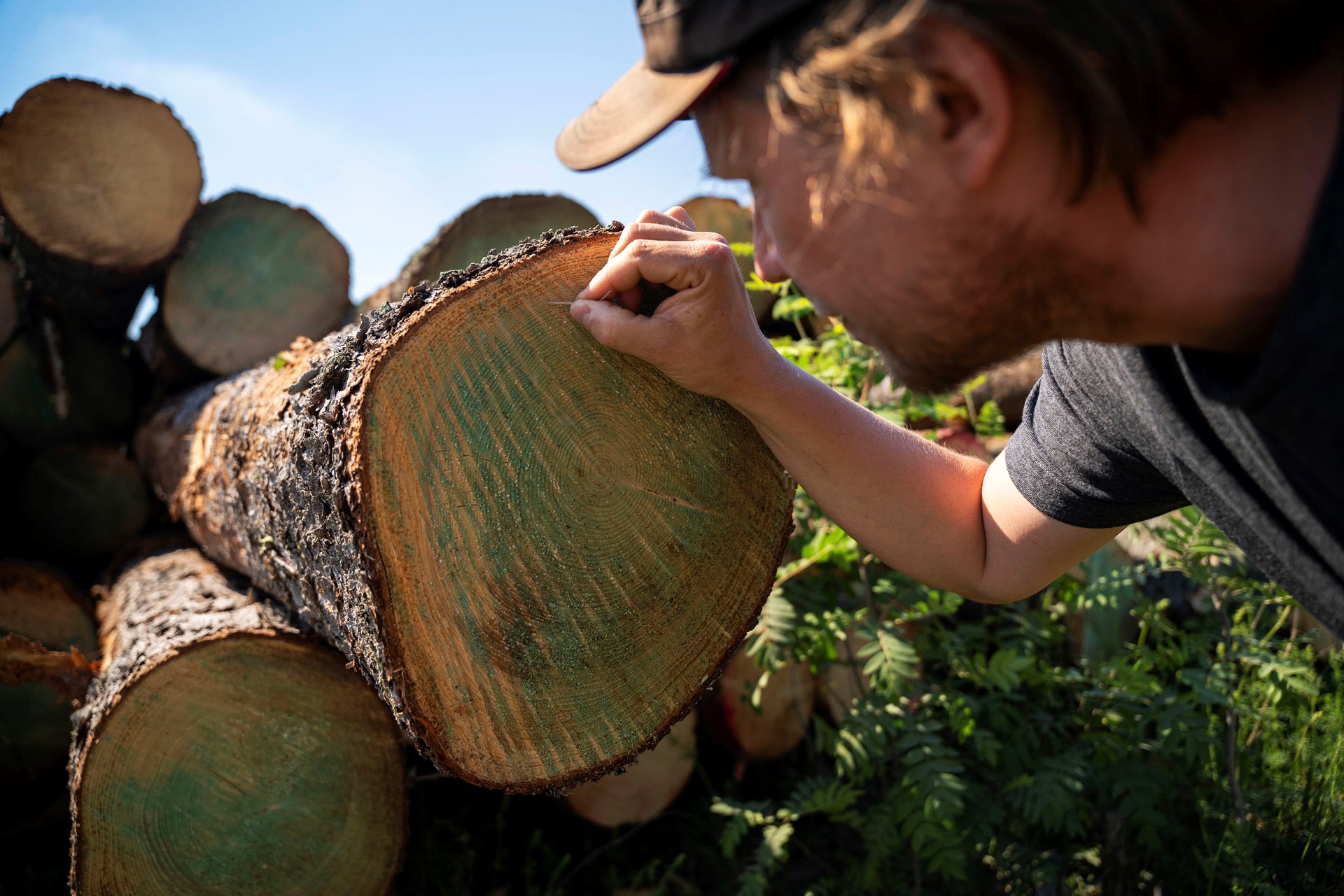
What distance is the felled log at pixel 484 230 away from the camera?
10.3 feet

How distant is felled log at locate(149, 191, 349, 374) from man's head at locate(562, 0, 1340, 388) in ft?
10.6

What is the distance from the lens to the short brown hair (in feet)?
2.69

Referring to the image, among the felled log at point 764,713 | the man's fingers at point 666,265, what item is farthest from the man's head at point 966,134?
the felled log at point 764,713

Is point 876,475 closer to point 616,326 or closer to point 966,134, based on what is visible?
point 616,326

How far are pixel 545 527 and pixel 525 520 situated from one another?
0.03m

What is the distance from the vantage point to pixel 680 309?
4.07ft

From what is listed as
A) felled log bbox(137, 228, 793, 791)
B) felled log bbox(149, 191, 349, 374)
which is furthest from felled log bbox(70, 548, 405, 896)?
felled log bbox(149, 191, 349, 374)

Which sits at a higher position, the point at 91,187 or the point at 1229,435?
the point at 91,187

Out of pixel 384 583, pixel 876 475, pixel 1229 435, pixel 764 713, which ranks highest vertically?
pixel 384 583

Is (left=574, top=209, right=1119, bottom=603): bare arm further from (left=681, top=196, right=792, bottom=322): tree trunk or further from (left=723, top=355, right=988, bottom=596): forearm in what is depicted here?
(left=681, top=196, right=792, bottom=322): tree trunk

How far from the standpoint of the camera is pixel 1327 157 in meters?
0.83

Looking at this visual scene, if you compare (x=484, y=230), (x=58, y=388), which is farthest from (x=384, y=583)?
(x=58, y=388)

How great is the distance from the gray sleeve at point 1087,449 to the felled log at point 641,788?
5.66 feet

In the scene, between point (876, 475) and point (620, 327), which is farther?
point (876, 475)
